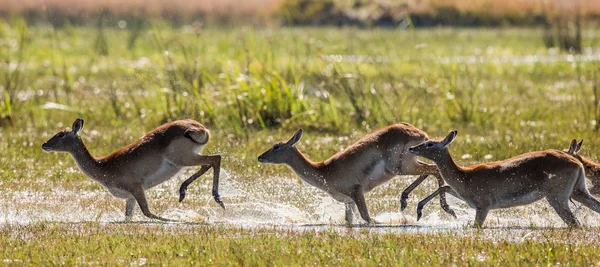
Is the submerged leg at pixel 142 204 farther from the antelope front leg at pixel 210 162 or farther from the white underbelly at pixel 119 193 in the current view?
the antelope front leg at pixel 210 162

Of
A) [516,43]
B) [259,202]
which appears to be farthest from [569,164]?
[516,43]

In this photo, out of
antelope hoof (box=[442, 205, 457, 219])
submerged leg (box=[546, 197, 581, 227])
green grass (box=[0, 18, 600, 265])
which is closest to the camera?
green grass (box=[0, 18, 600, 265])

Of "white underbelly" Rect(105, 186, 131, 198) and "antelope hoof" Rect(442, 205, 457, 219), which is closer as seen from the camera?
"antelope hoof" Rect(442, 205, 457, 219)

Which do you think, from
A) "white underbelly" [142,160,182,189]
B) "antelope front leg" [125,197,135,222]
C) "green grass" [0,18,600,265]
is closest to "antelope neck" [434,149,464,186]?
"green grass" [0,18,600,265]

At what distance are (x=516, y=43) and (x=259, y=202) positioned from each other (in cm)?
2350

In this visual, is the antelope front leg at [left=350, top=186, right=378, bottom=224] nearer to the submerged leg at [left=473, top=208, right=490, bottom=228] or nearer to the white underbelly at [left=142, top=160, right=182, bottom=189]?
the submerged leg at [left=473, top=208, right=490, bottom=228]

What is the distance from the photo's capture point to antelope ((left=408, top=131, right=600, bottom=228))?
11.1 m

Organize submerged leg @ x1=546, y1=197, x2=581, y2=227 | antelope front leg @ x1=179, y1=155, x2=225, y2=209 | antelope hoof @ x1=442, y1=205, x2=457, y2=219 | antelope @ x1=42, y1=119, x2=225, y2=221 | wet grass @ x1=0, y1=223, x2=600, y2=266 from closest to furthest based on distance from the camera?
wet grass @ x1=0, y1=223, x2=600, y2=266 < submerged leg @ x1=546, y1=197, x2=581, y2=227 < antelope hoof @ x1=442, y1=205, x2=457, y2=219 < antelope @ x1=42, y1=119, x2=225, y2=221 < antelope front leg @ x1=179, y1=155, x2=225, y2=209

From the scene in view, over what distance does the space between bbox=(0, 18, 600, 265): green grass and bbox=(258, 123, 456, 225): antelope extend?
1.77ft

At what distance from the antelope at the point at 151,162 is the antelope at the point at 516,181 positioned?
7.05 ft

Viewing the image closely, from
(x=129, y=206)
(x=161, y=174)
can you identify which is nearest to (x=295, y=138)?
(x=161, y=174)

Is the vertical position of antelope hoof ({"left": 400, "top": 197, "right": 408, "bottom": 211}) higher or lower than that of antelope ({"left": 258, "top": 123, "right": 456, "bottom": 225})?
lower

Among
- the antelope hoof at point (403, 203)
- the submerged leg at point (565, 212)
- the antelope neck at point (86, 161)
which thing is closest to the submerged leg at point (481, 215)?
the submerged leg at point (565, 212)

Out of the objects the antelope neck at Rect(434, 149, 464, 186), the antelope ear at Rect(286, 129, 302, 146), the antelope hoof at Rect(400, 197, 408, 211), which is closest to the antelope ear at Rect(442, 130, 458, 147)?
the antelope neck at Rect(434, 149, 464, 186)
